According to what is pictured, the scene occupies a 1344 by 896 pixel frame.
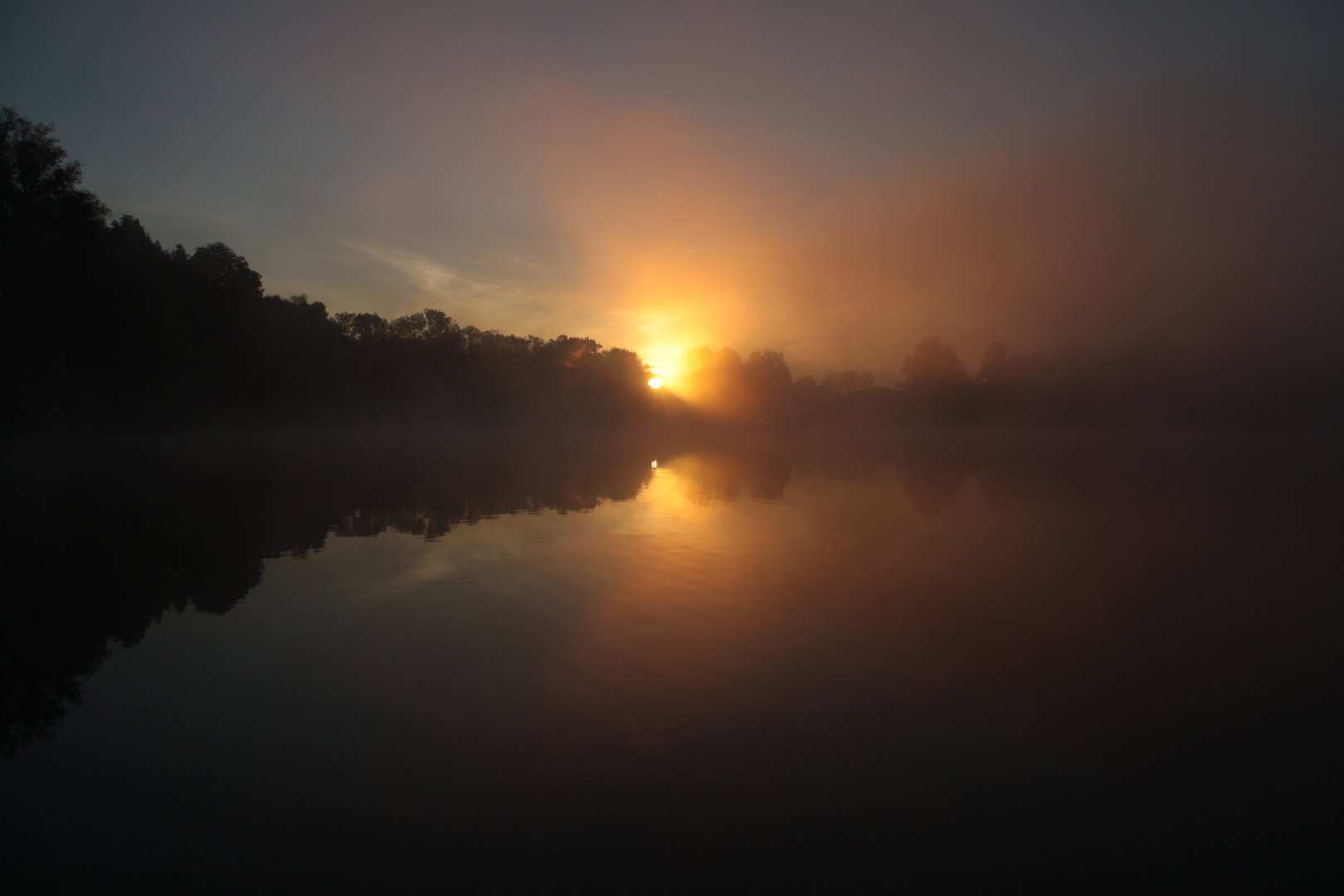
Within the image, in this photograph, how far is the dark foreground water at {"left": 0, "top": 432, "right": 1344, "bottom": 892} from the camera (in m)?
3.87

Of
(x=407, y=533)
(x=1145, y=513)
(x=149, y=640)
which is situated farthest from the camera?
(x=1145, y=513)

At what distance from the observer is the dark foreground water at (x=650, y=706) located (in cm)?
387

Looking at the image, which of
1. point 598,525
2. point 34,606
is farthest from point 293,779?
point 598,525

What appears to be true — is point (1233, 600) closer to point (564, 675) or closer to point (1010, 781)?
point (1010, 781)

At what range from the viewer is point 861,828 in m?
4.04

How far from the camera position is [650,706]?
562 centimetres

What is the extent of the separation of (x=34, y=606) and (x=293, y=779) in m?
6.45

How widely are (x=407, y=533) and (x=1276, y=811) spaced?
1288 cm

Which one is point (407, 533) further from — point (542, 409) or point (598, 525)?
point (542, 409)

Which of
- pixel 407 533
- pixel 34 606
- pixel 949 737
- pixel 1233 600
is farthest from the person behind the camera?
pixel 407 533

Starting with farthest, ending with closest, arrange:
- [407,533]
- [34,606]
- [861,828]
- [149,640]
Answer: [407,533], [34,606], [149,640], [861,828]

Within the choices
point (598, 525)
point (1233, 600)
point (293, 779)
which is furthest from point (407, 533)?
point (1233, 600)

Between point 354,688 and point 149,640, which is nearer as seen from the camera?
point 354,688

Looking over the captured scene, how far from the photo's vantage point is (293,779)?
446 centimetres
